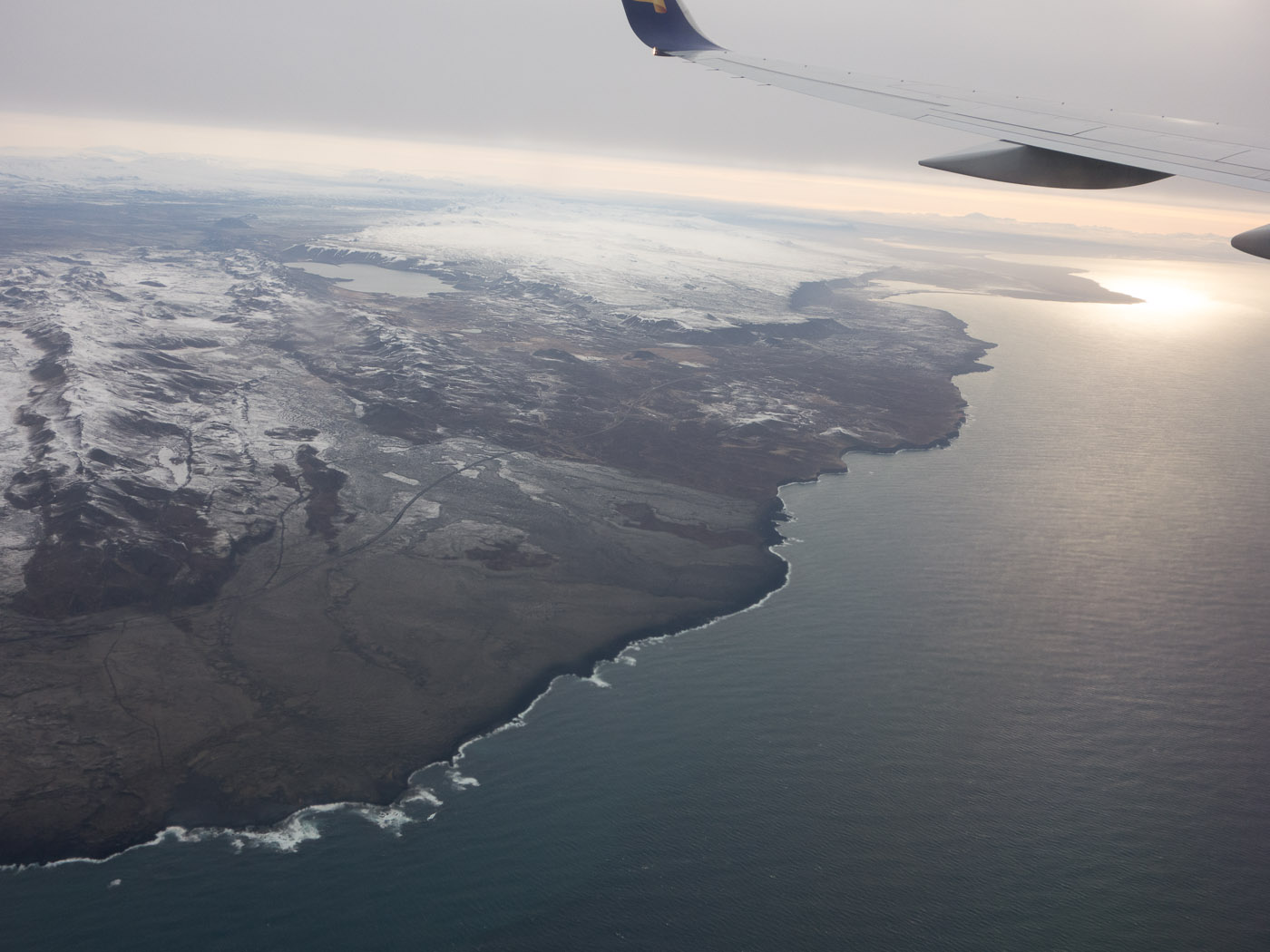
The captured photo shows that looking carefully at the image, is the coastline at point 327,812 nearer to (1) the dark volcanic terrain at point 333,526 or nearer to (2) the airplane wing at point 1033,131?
(1) the dark volcanic terrain at point 333,526

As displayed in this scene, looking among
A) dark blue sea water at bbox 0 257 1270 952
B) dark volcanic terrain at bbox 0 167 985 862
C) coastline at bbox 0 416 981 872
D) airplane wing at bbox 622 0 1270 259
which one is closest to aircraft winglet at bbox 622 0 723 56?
airplane wing at bbox 622 0 1270 259

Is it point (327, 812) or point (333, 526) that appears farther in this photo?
point (333, 526)

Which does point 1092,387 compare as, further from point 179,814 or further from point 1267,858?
point 179,814

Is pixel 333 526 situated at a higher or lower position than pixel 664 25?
lower

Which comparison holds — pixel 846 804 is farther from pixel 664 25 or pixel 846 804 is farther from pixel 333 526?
pixel 333 526

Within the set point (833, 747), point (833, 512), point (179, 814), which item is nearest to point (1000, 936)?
point (833, 747)

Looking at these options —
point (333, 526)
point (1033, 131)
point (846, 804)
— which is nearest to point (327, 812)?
point (846, 804)
